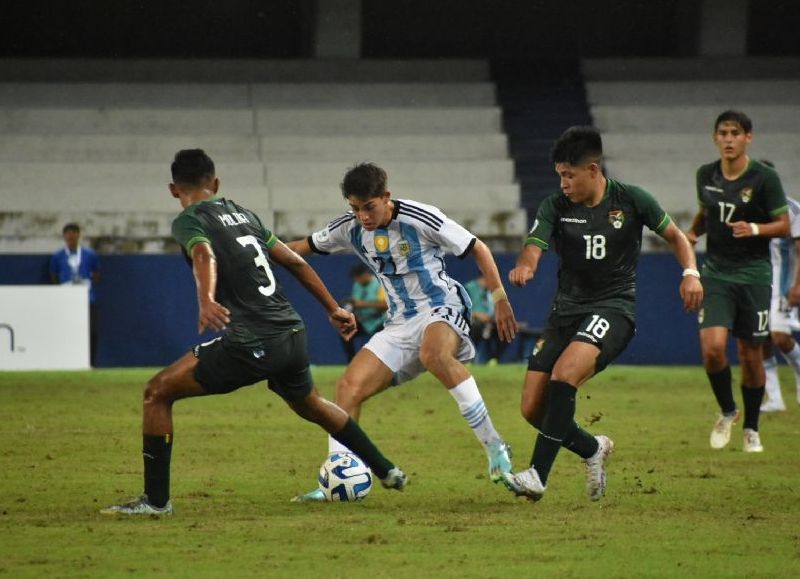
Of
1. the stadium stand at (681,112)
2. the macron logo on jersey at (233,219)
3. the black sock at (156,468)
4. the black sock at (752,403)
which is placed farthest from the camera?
the stadium stand at (681,112)

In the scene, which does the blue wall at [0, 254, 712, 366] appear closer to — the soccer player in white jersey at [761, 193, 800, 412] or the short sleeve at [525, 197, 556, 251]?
the soccer player in white jersey at [761, 193, 800, 412]

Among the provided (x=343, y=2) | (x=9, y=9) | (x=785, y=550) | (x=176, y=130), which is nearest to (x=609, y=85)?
(x=343, y=2)

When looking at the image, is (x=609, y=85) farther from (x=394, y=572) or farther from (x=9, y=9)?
(x=394, y=572)

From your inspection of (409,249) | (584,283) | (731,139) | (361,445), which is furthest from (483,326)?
(361,445)

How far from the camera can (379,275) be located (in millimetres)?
9203

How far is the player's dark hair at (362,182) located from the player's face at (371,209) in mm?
28

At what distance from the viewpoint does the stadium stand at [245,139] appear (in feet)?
81.4

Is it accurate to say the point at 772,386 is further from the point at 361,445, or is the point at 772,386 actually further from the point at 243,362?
the point at 243,362

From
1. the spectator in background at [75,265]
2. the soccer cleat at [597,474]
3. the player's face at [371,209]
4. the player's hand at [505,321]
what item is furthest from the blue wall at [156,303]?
the player's hand at [505,321]

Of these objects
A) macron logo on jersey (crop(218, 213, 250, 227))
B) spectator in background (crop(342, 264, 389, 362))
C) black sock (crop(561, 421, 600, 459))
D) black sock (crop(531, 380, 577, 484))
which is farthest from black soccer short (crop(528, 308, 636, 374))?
spectator in background (crop(342, 264, 389, 362))

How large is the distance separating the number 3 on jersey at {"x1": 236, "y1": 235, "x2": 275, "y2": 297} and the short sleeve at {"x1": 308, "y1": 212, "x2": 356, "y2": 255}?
41.3 inches

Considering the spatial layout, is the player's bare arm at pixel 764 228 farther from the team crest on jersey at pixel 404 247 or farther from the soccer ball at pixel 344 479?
the soccer ball at pixel 344 479

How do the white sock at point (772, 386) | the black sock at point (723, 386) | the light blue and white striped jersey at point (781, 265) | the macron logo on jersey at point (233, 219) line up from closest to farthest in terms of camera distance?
the macron logo on jersey at point (233, 219), the black sock at point (723, 386), the light blue and white striped jersey at point (781, 265), the white sock at point (772, 386)

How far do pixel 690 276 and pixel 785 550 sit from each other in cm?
204
